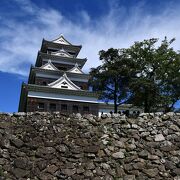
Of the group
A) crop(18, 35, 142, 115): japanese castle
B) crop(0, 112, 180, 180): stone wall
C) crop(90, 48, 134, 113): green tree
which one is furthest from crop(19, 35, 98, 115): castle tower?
crop(0, 112, 180, 180): stone wall

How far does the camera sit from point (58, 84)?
1720 inches

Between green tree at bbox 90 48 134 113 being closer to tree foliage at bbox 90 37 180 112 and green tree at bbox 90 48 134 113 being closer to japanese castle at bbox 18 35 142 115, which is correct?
tree foliage at bbox 90 37 180 112

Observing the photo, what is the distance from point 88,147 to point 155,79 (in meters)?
16.0

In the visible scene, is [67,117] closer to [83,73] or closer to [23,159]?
[23,159]

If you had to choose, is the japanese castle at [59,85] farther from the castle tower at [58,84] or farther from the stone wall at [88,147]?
the stone wall at [88,147]

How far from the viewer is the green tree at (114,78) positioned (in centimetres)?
2620

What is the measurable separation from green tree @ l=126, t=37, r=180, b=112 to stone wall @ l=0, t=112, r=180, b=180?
13.1 metres

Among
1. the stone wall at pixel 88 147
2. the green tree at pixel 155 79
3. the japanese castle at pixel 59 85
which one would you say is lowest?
the stone wall at pixel 88 147

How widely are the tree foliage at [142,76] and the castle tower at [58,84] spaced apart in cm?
1446

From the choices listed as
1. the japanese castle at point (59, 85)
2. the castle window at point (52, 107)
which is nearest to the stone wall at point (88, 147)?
the japanese castle at point (59, 85)

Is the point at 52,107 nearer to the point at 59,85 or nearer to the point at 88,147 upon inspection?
the point at 59,85

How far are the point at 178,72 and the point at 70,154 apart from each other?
1703 cm

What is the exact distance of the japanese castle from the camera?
1644 inches

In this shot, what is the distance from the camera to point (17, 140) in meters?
9.29
